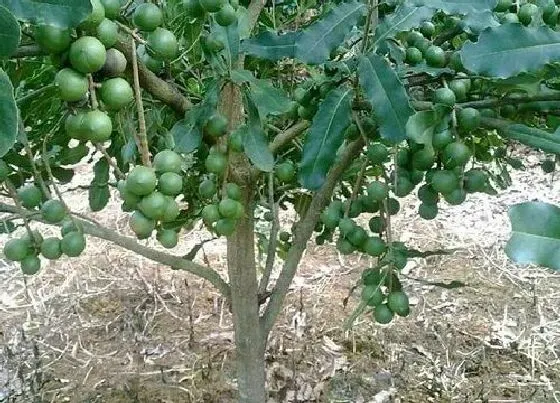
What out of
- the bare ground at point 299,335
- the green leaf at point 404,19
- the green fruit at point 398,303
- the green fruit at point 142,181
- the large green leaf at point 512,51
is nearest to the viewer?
the large green leaf at point 512,51

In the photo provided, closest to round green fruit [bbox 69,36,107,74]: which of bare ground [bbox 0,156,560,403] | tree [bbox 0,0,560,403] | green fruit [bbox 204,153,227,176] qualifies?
tree [bbox 0,0,560,403]

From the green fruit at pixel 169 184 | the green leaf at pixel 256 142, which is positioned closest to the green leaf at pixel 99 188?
the green leaf at pixel 256 142

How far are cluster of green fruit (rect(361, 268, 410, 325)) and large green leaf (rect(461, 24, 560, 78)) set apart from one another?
0.49 m

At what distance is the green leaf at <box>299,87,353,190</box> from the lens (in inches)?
36.0

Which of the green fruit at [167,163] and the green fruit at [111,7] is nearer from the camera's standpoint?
the green fruit at [111,7]

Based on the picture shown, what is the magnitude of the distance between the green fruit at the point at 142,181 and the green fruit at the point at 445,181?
0.39m

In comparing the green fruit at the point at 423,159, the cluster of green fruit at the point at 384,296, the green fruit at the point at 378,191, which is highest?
the green fruit at the point at 423,159

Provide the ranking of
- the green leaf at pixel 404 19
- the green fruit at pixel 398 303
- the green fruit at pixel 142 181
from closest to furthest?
the green fruit at pixel 142 181, the green leaf at pixel 404 19, the green fruit at pixel 398 303

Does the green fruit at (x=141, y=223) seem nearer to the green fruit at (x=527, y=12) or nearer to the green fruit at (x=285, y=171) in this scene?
the green fruit at (x=285, y=171)

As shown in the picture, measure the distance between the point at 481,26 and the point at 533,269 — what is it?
77.9 inches

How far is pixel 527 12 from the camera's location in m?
0.97

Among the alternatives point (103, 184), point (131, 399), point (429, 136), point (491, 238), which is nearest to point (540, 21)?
point (429, 136)

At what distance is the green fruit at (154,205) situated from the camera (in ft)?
2.78

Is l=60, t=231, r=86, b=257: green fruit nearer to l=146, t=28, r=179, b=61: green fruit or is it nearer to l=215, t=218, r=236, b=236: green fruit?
l=215, t=218, r=236, b=236: green fruit
